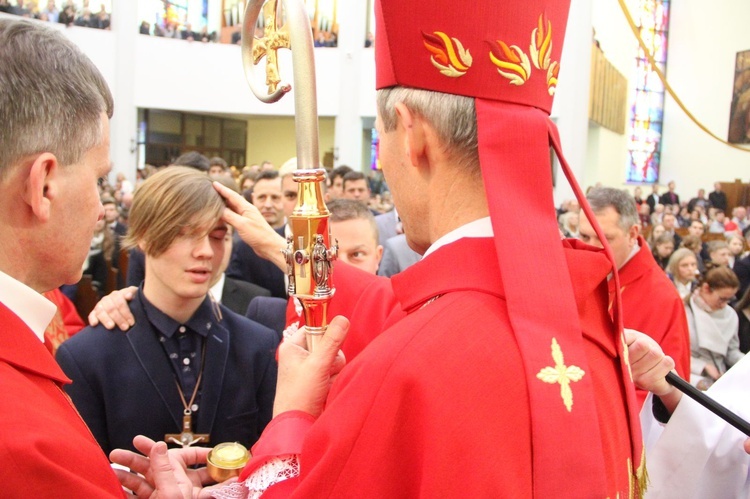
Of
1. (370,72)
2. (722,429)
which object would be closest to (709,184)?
(370,72)

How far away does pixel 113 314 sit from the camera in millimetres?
2285

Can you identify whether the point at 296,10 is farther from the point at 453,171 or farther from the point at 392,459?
the point at 392,459

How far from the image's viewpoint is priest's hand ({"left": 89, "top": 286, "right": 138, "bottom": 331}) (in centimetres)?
226

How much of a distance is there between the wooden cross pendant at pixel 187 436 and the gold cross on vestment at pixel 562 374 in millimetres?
1237

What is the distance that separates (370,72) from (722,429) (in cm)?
1631

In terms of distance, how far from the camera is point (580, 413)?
1.19 metres

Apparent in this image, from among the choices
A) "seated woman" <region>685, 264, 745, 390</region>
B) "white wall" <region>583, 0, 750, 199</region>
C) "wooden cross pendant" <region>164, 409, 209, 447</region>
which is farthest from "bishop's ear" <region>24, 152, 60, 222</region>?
"white wall" <region>583, 0, 750, 199</region>

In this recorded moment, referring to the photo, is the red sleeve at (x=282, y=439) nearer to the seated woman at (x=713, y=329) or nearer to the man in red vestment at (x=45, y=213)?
the man in red vestment at (x=45, y=213)

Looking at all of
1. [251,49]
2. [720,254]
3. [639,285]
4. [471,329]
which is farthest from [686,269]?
[471,329]

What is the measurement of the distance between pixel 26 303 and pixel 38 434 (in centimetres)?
29

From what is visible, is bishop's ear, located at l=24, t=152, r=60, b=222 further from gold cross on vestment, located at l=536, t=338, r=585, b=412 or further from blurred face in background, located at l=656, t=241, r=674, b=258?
blurred face in background, located at l=656, t=241, r=674, b=258

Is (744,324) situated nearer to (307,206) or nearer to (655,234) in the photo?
(307,206)

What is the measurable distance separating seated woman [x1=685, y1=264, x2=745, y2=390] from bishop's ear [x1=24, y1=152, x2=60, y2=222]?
14.3 ft

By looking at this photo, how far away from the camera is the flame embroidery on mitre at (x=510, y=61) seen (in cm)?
131
